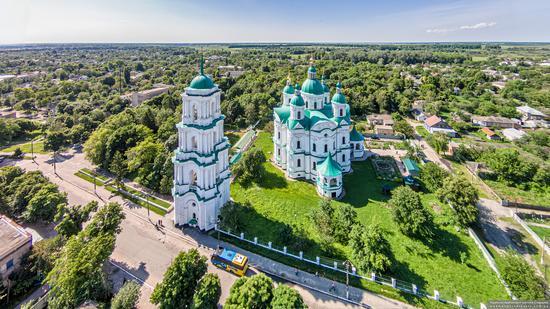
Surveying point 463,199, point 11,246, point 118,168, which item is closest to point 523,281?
point 463,199

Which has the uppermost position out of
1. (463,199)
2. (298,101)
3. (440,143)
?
(298,101)

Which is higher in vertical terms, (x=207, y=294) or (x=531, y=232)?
(x=207, y=294)

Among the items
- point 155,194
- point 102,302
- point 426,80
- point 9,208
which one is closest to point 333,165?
point 155,194

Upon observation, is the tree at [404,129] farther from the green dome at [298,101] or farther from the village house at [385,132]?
the green dome at [298,101]

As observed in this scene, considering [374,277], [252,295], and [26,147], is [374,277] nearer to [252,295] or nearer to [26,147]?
→ [252,295]

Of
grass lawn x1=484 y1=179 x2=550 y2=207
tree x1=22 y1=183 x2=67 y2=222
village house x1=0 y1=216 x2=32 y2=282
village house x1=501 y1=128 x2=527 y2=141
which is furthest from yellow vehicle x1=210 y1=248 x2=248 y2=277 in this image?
village house x1=501 y1=128 x2=527 y2=141

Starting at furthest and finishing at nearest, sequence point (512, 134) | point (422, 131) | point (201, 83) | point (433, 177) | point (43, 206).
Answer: point (422, 131)
point (512, 134)
point (433, 177)
point (43, 206)
point (201, 83)

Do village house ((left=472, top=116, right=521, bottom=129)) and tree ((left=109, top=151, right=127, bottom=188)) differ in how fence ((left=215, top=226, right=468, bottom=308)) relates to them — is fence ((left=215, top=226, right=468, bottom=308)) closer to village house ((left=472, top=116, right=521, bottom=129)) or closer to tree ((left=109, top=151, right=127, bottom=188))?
tree ((left=109, top=151, right=127, bottom=188))
